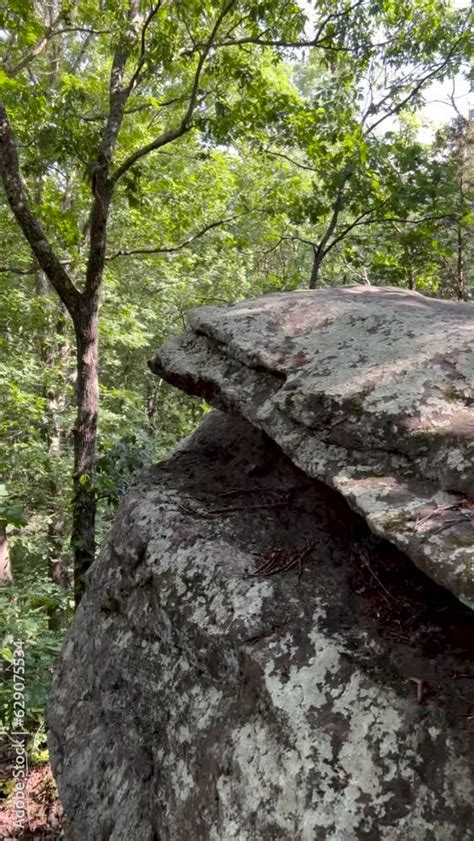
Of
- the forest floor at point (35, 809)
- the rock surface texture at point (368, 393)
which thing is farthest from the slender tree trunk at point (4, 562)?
the rock surface texture at point (368, 393)

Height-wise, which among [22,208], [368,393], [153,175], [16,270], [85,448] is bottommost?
[85,448]

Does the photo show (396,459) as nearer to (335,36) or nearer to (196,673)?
(196,673)

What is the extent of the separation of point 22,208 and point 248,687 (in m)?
4.77

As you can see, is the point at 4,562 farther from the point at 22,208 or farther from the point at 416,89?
the point at 416,89

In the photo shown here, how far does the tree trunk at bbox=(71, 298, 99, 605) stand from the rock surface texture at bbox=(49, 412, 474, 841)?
1869 mm

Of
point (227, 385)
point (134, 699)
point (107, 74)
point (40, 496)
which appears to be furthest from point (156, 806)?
point (107, 74)

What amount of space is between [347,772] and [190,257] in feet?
33.9

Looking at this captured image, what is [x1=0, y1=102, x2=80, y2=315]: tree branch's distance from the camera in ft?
16.5

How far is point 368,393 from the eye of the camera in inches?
95.9

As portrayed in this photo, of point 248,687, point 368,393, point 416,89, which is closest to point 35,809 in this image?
point 248,687

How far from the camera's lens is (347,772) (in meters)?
1.82

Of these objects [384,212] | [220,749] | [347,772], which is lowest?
[220,749]

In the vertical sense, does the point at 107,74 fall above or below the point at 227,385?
above

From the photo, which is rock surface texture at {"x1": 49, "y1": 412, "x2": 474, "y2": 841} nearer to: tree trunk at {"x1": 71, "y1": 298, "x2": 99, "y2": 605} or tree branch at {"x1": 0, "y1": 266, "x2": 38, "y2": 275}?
tree trunk at {"x1": 71, "y1": 298, "x2": 99, "y2": 605}
